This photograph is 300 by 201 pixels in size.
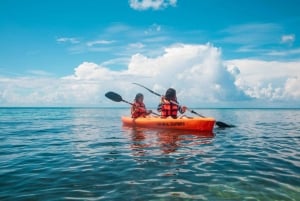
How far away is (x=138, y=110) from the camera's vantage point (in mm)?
19969

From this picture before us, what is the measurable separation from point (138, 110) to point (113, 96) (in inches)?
93.7

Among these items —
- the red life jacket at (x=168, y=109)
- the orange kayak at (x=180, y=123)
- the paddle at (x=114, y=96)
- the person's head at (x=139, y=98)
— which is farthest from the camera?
the paddle at (x=114, y=96)

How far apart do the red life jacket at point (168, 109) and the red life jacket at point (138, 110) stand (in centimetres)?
239

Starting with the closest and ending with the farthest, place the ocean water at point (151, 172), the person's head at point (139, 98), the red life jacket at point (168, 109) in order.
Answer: the ocean water at point (151, 172), the red life jacket at point (168, 109), the person's head at point (139, 98)

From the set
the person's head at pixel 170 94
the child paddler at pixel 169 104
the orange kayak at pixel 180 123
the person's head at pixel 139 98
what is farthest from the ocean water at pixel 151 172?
the person's head at pixel 139 98

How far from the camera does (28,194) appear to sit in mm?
5848

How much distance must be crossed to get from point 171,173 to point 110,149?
4.38 metres

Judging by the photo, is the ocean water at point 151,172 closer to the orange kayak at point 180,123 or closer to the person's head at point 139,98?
the orange kayak at point 180,123

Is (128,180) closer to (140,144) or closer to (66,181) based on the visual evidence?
(66,181)

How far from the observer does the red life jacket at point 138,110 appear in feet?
64.8

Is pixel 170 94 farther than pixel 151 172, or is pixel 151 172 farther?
pixel 170 94

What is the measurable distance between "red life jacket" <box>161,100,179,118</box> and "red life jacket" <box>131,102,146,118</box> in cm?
239

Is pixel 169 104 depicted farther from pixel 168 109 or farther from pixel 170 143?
pixel 170 143

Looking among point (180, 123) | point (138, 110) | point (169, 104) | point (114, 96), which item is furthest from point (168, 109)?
point (114, 96)
